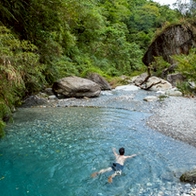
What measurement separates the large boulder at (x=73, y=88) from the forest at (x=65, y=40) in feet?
1.80

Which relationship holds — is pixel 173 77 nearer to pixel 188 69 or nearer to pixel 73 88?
pixel 73 88

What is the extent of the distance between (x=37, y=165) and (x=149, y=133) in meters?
3.36

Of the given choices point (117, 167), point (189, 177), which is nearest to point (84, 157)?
point (117, 167)

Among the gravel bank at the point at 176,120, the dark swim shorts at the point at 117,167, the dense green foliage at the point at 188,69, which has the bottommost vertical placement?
the gravel bank at the point at 176,120

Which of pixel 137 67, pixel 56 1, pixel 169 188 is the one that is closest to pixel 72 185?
pixel 169 188

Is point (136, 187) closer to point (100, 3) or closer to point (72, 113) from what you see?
point (72, 113)

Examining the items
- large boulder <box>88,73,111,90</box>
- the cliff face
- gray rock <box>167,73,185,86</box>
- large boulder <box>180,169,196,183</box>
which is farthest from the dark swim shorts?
the cliff face

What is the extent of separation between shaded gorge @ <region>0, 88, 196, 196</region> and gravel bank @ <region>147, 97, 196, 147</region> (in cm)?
33

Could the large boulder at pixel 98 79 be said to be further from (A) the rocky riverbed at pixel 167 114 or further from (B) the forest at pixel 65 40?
(A) the rocky riverbed at pixel 167 114

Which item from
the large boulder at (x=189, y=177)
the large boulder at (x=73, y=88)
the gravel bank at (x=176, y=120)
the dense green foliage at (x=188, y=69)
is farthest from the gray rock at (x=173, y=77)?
the large boulder at (x=189, y=177)

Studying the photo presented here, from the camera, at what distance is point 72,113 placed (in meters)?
8.88

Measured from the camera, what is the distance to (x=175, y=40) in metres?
20.3

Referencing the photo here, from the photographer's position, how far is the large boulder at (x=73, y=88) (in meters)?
12.2

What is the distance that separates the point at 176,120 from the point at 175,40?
48.9 feet
